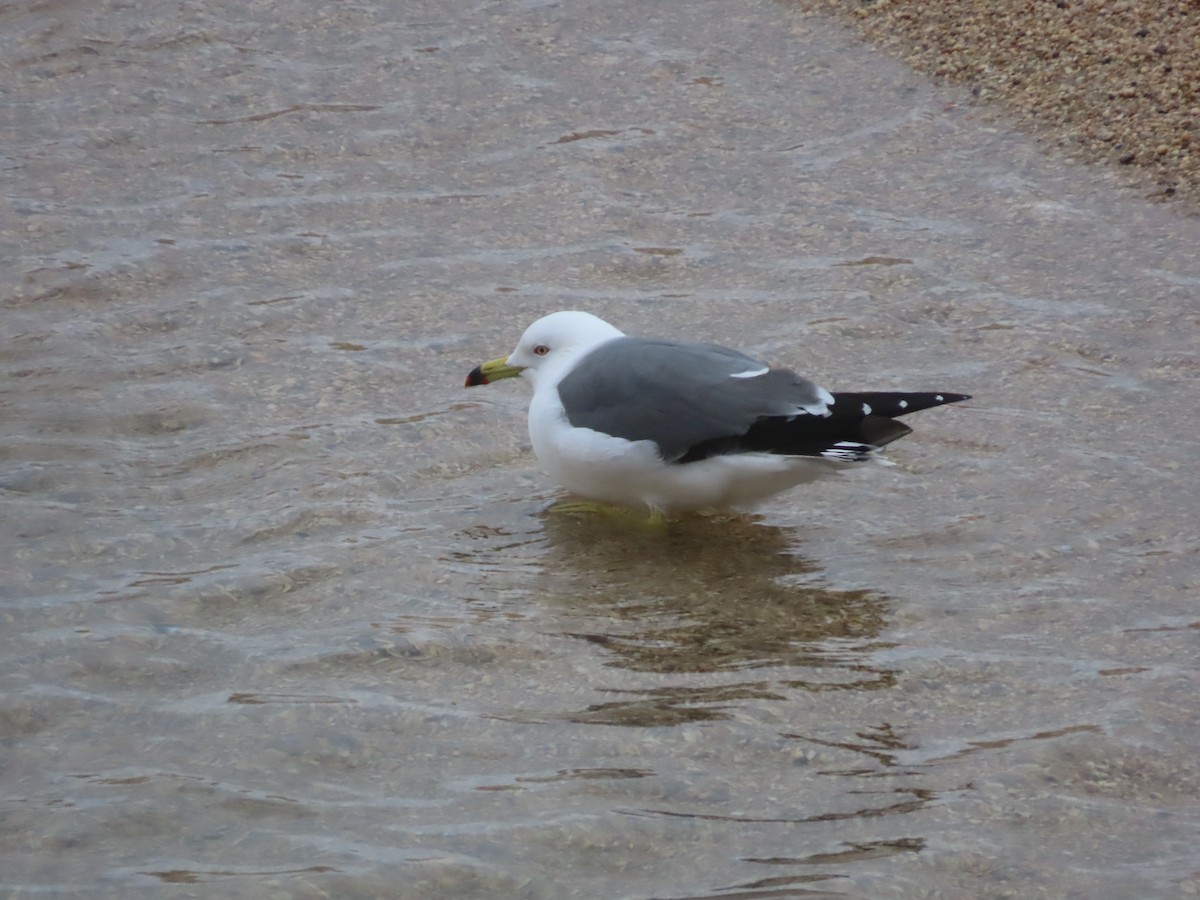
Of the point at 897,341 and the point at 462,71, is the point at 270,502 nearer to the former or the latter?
the point at 897,341

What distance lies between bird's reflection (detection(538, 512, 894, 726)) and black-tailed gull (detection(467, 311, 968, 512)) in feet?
Answer: 0.53

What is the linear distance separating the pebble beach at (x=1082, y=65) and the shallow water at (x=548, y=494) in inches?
11.1

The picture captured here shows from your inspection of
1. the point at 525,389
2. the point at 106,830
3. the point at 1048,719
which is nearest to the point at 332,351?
the point at 525,389

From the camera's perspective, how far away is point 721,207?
752 cm

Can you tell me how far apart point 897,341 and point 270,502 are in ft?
8.72

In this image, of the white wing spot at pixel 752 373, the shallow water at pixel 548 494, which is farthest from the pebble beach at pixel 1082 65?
the white wing spot at pixel 752 373

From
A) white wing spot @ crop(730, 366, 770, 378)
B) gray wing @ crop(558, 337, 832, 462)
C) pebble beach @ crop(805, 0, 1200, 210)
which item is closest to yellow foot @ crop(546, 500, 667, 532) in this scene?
gray wing @ crop(558, 337, 832, 462)

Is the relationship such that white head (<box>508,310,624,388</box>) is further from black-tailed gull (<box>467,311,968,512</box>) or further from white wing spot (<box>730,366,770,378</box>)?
white wing spot (<box>730,366,770,378</box>)

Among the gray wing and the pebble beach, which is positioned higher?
the pebble beach

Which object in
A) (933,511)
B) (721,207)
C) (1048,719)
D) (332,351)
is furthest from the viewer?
(721,207)

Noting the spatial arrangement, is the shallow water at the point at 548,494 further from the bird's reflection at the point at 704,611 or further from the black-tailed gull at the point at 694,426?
the black-tailed gull at the point at 694,426

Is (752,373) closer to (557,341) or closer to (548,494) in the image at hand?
(557,341)

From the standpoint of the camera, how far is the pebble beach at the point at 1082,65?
7.58 m

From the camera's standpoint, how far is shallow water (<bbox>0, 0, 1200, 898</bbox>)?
3.73 meters
